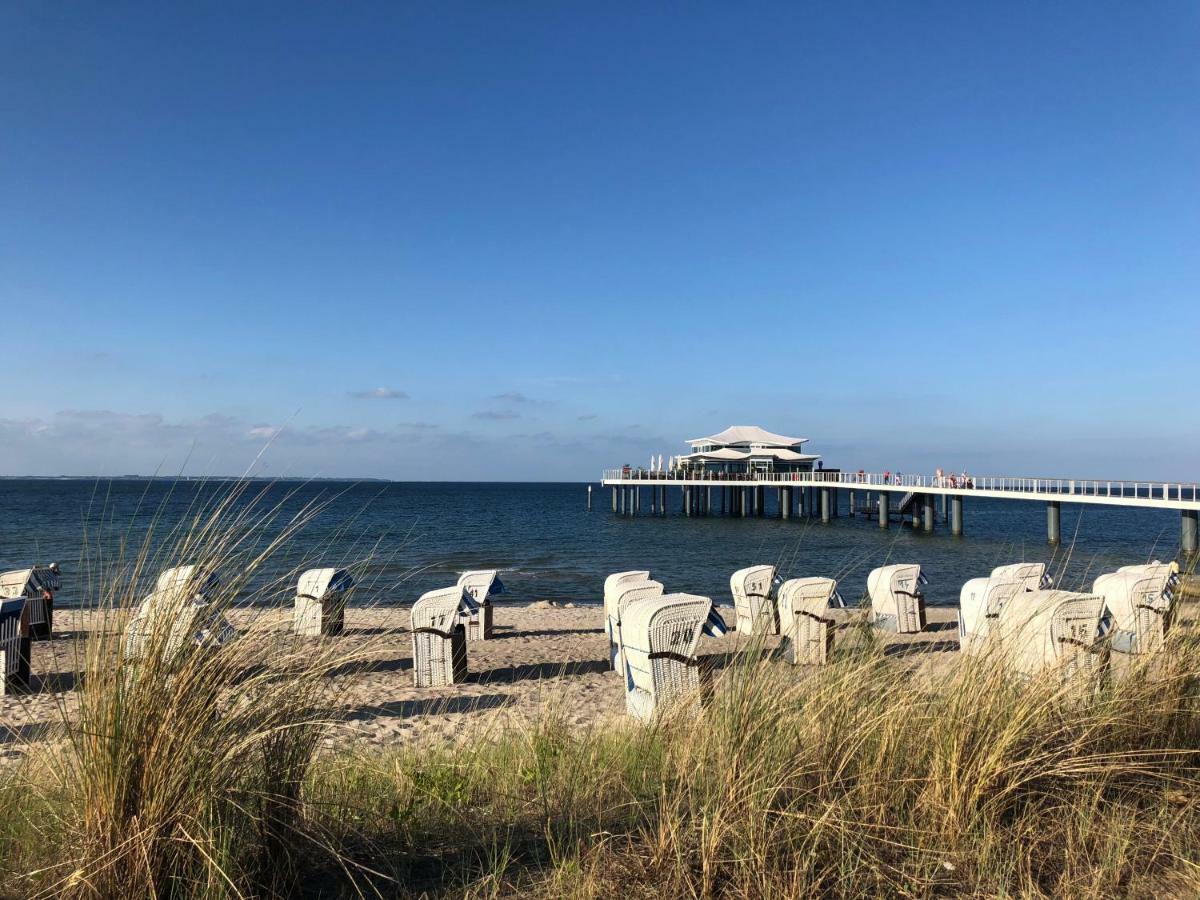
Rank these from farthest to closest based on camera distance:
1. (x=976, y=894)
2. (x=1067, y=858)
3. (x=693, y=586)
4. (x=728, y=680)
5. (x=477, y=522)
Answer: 1. (x=477, y=522)
2. (x=693, y=586)
3. (x=728, y=680)
4. (x=1067, y=858)
5. (x=976, y=894)

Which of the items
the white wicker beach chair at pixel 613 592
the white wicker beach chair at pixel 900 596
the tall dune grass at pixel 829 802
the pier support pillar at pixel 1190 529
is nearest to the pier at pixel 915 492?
the pier support pillar at pixel 1190 529

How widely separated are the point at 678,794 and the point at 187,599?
147 cm

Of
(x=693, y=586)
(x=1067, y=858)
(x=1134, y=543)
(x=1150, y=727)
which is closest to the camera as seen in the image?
(x=1067, y=858)

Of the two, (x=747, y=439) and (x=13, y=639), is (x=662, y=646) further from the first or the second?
(x=747, y=439)

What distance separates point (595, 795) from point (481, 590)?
7425 mm

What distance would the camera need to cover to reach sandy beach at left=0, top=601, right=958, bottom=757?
11.3ft

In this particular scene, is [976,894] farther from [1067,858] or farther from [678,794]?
[678,794]

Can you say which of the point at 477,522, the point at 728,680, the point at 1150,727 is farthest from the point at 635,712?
the point at 477,522

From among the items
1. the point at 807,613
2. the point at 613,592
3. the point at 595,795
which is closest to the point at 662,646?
the point at 595,795

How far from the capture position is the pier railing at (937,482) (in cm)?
2830

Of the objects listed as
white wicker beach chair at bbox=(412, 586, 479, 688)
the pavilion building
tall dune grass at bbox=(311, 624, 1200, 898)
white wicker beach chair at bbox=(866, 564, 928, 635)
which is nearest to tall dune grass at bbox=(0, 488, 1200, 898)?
tall dune grass at bbox=(311, 624, 1200, 898)

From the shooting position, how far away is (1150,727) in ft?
9.95

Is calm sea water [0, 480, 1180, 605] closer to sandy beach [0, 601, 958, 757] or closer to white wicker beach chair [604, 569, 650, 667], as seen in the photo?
sandy beach [0, 601, 958, 757]

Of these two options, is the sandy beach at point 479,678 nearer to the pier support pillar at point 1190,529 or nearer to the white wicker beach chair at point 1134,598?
the white wicker beach chair at point 1134,598
